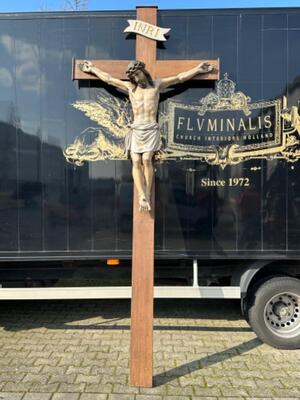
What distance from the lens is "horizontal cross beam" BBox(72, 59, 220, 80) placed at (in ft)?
10.9

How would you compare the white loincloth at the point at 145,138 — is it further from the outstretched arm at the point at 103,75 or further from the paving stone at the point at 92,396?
the paving stone at the point at 92,396

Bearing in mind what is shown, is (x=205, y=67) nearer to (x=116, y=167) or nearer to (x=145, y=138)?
(x=145, y=138)

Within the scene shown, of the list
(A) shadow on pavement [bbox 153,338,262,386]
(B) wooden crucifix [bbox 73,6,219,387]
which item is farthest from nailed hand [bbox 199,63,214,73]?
(A) shadow on pavement [bbox 153,338,262,386]

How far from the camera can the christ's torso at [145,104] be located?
314 centimetres

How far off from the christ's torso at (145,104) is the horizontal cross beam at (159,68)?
0.79 ft

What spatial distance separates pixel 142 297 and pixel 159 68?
6.45ft

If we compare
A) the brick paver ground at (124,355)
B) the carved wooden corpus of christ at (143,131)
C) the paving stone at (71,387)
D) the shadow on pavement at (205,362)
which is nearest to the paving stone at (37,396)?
the brick paver ground at (124,355)

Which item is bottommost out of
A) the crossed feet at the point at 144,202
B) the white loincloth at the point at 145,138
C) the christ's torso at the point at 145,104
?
the crossed feet at the point at 144,202

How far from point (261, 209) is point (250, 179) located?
0.32 meters

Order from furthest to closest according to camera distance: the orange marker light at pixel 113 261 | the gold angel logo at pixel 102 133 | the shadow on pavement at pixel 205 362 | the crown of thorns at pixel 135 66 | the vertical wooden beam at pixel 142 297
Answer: the orange marker light at pixel 113 261 → the gold angel logo at pixel 102 133 → the shadow on pavement at pixel 205 362 → the vertical wooden beam at pixel 142 297 → the crown of thorns at pixel 135 66

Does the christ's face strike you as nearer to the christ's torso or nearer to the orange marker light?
the christ's torso

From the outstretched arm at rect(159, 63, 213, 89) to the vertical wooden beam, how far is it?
1003 millimetres

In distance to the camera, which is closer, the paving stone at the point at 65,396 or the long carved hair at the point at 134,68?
the long carved hair at the point at 134,68

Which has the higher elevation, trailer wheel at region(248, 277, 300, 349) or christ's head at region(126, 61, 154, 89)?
christ's head at region(126, 61, 154, 89)
